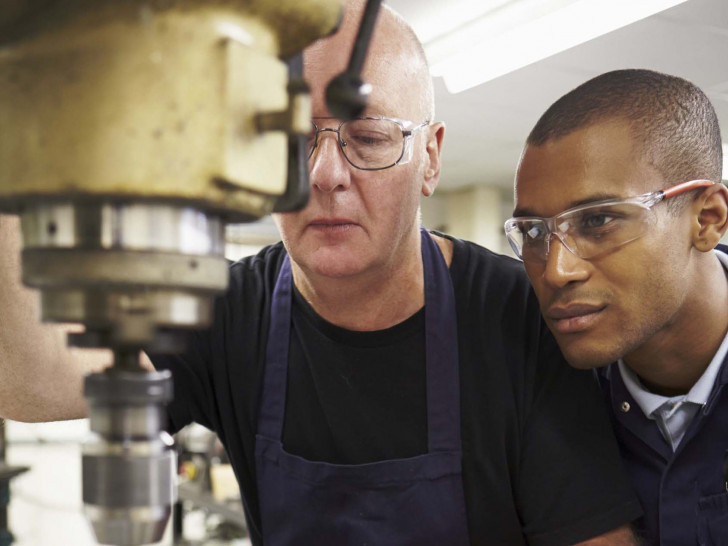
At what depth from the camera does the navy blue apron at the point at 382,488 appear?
117cm

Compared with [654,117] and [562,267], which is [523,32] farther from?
[562,267]

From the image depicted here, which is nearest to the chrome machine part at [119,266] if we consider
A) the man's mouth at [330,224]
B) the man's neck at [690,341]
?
the man's mouth at [330,224]

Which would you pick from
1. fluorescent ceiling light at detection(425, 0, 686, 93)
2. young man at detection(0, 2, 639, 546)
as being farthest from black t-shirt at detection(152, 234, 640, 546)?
fluorescent ceiling light at detection(425, 0, 686, 93)

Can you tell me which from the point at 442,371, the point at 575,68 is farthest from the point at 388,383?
the point at 575,68

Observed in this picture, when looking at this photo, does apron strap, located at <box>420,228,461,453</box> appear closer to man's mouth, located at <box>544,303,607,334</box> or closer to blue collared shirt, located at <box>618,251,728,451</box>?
man's mouth, located at <box>544,303,607,334</box>

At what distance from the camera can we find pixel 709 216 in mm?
1226

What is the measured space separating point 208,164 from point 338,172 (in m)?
0.69

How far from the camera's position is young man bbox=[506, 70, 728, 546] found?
1123 mm

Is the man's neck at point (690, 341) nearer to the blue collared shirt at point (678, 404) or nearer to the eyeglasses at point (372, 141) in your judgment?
the blue collared shirt at point (678, 404)

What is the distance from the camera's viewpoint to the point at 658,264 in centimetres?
115

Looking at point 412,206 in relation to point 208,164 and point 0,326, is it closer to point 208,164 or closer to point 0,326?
point 0,326

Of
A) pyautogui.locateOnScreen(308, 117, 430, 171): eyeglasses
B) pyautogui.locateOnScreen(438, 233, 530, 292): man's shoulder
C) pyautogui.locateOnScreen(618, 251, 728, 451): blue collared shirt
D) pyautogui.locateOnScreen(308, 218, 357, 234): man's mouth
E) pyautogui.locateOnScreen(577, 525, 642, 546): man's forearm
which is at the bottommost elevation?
pyautogui.locateOnScreen(577, 525, 642, 546): man's forearm

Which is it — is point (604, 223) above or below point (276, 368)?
above

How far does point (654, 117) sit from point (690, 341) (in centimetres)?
37
